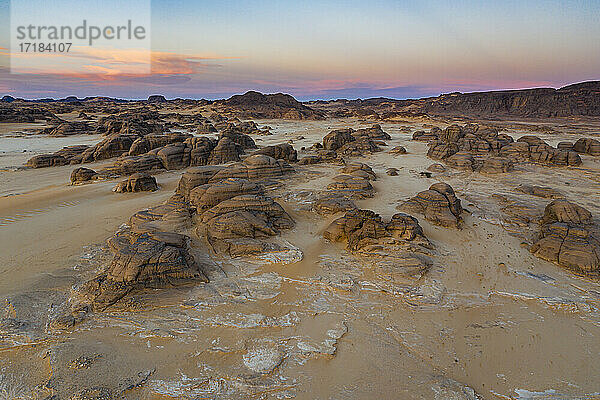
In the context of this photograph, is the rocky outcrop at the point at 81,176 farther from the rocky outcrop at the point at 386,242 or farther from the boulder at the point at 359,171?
the rocky outcrop at the point at 386,242

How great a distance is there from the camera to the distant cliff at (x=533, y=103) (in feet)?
228

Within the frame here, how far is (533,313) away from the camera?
690 cm

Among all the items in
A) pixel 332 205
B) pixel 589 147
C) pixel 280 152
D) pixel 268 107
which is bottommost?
pixel 332 205

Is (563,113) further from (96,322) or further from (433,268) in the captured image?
(96,322)

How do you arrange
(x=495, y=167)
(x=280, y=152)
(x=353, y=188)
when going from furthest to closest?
(x=280, y=152) < (x=495, y=167) < (x=353, y=188)

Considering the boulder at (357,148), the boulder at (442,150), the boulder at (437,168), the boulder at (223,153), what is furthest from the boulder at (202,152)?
the boulder at (442,150)

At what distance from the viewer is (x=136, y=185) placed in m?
15.9

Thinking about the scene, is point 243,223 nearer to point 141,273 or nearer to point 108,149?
point 141,273

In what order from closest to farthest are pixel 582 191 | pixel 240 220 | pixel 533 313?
pixel 533 313, pixel 240 220, pixel 582 191

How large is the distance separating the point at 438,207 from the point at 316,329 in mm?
7949

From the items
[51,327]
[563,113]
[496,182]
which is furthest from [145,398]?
[563,113]

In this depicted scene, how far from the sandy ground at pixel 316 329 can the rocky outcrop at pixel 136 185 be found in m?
5.43

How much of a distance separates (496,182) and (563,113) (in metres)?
70.6

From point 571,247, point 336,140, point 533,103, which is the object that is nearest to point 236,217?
point 571,247
